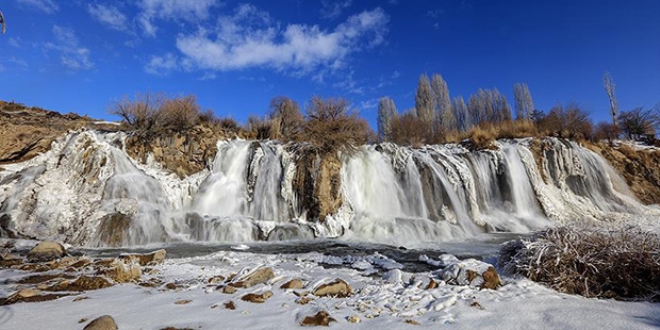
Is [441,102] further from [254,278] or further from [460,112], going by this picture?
[254,278]

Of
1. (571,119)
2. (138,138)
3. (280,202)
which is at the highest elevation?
(571,119)

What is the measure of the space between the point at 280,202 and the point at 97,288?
862 centimetres

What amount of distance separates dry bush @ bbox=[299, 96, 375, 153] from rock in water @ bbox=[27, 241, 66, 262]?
879 centimetres

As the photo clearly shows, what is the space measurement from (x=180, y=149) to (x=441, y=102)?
45.1m

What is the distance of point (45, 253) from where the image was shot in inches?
274

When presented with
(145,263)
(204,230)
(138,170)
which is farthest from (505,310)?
Answer: (138,170)

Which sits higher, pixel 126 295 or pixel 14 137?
pixel 14 137

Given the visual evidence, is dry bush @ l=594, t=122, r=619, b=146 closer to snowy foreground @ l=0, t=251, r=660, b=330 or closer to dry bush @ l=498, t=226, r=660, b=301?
dry bush @ l=498, t=226, r=660, b=301

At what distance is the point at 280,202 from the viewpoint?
1296 cm

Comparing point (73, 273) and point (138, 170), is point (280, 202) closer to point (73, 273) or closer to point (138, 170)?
point (138, 170)

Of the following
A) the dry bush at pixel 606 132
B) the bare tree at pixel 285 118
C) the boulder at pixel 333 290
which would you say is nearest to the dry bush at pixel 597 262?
the boulder at pixel 333 290

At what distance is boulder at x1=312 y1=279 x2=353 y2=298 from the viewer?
4093 millimetres

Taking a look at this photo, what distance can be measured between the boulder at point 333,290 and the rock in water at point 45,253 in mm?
6287

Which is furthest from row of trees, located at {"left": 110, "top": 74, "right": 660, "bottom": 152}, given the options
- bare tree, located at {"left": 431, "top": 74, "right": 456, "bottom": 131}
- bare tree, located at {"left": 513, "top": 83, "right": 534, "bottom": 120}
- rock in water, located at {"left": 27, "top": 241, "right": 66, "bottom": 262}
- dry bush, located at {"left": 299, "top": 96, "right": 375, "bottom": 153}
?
bare tree, located at {"left": 513, "top": 83, "right": 534, "bottom": 120}
